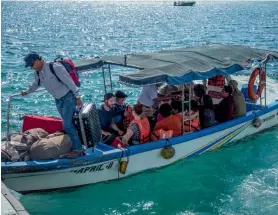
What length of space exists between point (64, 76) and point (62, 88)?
292mm

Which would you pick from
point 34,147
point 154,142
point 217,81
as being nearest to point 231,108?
point 217,81

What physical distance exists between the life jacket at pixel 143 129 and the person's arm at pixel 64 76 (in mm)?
1790

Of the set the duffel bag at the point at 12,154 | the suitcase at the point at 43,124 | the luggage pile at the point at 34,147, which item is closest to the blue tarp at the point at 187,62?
the luggage pile at the point at 34,147

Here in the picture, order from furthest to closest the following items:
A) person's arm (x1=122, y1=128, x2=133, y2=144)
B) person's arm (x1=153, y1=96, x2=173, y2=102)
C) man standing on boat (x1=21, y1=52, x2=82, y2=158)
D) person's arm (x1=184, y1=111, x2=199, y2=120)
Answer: person's arm (x1=153, y1=96, x2=173, y2=102) → person's arm (x1=184, y1=111, x2=199, y2=120) → person's arm (x1=122, y1=128, x2=133, y2=144) → man standing on boat (x1=21, y1=52, x2=82, y2=158)

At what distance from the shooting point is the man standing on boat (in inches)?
322

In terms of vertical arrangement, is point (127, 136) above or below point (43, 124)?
below

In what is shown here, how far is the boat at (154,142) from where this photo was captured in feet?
28.1

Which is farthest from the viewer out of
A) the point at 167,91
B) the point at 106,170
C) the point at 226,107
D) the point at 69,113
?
the point at 167,91

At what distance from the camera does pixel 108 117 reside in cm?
1027

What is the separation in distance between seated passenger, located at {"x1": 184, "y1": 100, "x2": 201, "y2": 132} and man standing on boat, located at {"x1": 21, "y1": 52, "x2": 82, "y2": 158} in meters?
2.73

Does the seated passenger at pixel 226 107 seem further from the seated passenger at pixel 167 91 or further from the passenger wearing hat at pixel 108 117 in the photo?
the passenger wearing hat at pixel 108 117

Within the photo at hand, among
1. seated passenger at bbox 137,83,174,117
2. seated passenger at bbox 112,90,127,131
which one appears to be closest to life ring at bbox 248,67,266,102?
seated passenger at bbox 137,83,174,117

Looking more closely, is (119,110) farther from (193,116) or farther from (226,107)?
(226,107)

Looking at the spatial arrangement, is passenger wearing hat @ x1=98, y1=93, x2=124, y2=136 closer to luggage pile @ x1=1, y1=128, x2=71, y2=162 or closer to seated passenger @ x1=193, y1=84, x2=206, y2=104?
luggage pile @ x1=1, y1=128, x2=71, y2=162
